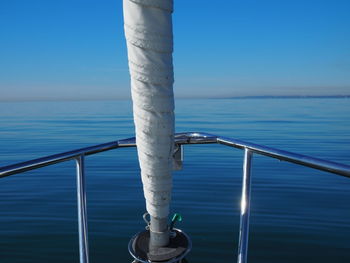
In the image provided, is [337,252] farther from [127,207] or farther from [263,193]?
[127,207]

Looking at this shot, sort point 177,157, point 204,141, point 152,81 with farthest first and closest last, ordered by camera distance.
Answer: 1. point 204,141
2. point 177,157
3. point 152,81

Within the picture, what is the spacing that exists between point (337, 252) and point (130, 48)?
401 cm

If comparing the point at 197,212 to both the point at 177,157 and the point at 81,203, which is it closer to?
the point at 177,157

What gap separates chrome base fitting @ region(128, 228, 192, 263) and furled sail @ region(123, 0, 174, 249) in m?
0.29

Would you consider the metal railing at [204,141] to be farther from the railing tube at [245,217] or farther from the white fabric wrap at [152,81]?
the white fabric wrap at [152,81]

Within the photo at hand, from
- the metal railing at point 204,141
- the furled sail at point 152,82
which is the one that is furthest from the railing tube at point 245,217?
the furled sail at point 152,82

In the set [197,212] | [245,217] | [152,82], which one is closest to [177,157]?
[245,217]

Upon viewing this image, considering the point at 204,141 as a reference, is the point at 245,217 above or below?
below

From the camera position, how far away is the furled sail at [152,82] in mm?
874

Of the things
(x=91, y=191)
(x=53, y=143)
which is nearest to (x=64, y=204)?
(x=91, y=191)

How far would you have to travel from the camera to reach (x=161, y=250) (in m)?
1.18

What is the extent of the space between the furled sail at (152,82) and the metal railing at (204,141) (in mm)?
570

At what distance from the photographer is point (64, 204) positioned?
17.6 ft

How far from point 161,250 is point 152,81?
70 cm
